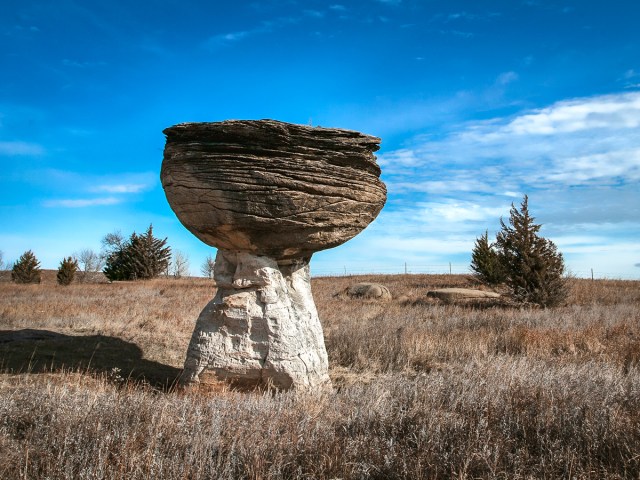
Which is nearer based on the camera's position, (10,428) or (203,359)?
(10,428)

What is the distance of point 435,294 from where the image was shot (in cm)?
2167

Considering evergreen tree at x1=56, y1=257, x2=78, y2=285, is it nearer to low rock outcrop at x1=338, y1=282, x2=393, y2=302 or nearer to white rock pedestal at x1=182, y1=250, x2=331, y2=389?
low rock outcrop at x1=338, y1=282, x2=393, y2=302

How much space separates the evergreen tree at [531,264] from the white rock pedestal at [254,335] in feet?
42.5

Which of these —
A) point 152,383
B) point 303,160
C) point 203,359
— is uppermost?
point 303,160

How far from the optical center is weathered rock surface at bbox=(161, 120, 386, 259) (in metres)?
6.72

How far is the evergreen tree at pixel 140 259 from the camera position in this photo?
1405 inches

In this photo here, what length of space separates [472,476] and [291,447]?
1575mm

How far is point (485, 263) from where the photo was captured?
82.0 ft

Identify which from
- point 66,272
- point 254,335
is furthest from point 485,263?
point 66,272

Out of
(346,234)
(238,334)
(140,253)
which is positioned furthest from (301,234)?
(140,253)

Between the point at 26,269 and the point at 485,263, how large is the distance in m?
33.8

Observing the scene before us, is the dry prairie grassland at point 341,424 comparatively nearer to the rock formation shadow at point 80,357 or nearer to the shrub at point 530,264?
the rock formation shadow at point 80,357

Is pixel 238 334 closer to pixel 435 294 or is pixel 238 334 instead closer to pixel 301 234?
pixel 301 234

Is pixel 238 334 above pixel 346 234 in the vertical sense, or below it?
below
